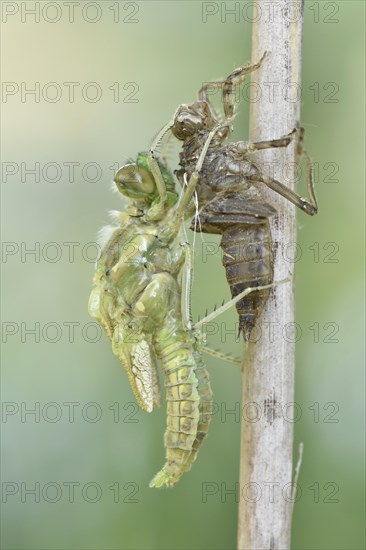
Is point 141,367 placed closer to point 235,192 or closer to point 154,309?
point 154,309

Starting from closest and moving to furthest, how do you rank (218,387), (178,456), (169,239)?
(178,456)
(169,239)
(218,387)

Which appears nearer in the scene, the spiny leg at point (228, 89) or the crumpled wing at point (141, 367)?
the crumpled wing at point (141, 367)

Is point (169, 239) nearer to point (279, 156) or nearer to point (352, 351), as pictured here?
point (279, 156)

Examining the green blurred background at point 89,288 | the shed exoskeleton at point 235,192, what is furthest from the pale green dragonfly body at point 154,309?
the green blurred background at point 89,288

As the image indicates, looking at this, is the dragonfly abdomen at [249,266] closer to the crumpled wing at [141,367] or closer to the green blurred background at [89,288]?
the crumpled wing at [141,367]

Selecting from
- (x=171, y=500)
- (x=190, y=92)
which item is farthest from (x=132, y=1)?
(x=171, y=500)

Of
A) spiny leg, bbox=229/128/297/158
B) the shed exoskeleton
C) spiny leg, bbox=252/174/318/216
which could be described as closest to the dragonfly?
the shed exoskeleton
